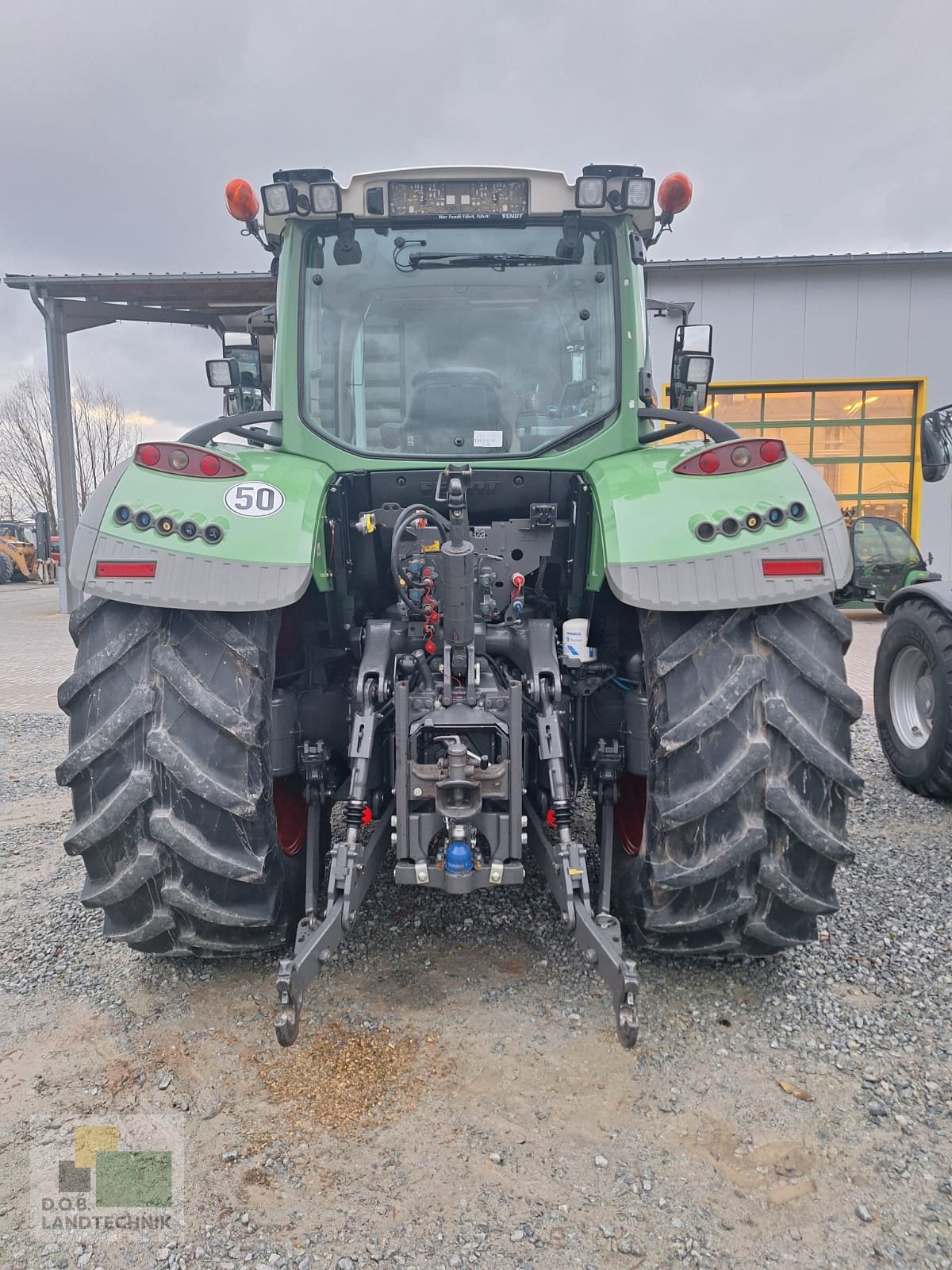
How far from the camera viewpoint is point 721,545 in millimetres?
2191

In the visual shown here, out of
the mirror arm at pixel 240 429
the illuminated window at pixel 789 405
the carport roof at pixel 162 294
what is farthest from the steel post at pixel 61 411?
the mirror arm at pixel 240 429

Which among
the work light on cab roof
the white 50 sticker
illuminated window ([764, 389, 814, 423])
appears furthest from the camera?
illuminated window ([764, 389, 814, 423])

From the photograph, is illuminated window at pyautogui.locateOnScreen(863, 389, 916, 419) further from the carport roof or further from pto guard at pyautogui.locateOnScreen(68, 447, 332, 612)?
pto guard at pyautogui.locateOnScreen(68, 447, 332, 612)

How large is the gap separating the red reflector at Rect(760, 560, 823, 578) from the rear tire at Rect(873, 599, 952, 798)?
248 cm

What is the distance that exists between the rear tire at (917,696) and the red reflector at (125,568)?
3.81m

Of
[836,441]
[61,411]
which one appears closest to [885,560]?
[836,441]

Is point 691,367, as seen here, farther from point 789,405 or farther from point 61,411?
point 61,411

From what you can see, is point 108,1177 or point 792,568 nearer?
point 108,1177

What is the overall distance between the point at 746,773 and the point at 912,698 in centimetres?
320

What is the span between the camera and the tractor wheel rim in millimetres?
4609

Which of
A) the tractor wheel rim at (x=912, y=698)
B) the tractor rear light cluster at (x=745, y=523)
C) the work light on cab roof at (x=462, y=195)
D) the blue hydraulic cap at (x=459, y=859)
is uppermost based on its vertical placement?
the work light on cab roof at (x=462, y=195)

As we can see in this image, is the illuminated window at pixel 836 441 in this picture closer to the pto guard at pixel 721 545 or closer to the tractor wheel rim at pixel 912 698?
the tractor wheel rim at pixel 912 698

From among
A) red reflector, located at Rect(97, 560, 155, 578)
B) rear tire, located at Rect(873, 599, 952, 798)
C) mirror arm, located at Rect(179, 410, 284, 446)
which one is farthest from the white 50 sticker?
rear tire, located at Rect(873, 599, 952, 798)

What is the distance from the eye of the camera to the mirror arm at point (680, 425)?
293 centimetres
